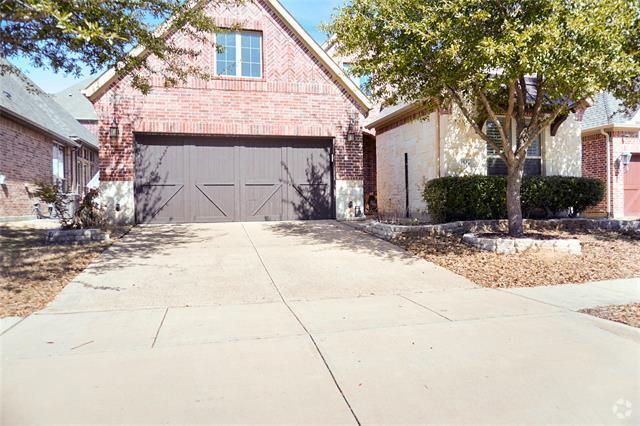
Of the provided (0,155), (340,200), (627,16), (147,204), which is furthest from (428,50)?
A: (0,155)

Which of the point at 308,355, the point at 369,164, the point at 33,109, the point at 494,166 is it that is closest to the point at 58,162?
the point at 33,109

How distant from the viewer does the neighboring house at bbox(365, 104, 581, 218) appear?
1147cm

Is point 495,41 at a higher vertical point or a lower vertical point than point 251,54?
lower

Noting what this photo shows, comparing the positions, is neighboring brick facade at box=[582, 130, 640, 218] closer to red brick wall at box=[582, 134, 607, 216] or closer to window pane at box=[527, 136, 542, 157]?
red brick wall at box=[582, 134, 607, 216]

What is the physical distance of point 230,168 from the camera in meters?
12.1

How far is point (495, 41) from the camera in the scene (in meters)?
6.76

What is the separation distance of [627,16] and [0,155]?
16.3 meters

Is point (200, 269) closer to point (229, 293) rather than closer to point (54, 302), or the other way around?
point (229, 293)

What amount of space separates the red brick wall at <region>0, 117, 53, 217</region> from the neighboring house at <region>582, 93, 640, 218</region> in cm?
1849

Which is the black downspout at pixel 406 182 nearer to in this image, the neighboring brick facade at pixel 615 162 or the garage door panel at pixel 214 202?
the garage door panel at pixel 214 202

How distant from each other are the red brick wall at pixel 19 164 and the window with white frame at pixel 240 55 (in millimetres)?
6736

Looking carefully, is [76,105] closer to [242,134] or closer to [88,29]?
[242,134]

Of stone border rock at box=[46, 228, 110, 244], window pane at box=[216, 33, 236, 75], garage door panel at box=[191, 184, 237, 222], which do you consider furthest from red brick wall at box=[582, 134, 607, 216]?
stone border rock at box=[46, 228, 110, 244]

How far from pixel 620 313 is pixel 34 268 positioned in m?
7.94
